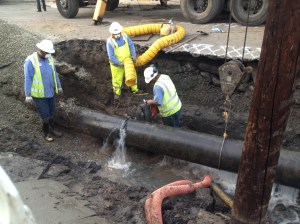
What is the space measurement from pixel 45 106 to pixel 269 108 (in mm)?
4972

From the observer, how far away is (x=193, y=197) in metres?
5.55

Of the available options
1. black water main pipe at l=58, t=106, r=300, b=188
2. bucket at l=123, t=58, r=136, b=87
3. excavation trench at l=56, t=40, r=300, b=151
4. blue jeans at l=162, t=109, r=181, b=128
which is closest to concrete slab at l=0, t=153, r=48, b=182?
black water main pipe at l=58, t=106, r=300, b=188

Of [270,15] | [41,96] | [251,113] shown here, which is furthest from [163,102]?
[270,15]

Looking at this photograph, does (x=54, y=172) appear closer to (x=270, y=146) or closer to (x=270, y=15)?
(x=270, y=146)

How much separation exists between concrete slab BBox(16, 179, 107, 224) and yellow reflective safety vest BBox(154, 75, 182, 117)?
2.37m

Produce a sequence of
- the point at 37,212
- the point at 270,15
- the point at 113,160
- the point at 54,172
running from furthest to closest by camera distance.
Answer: the point at 113,160, the point at 54,172, the point at 37,212, the point at 270,15

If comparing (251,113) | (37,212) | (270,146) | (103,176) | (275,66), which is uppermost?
(275,66)

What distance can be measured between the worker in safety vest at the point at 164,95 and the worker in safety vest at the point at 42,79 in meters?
1.81

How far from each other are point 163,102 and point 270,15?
3991 mm

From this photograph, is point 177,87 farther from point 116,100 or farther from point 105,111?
point 105,111

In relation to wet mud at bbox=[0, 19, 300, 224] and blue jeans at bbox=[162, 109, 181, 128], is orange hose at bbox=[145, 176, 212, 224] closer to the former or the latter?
wet mud at bbox=[0, 19, 300, 224]

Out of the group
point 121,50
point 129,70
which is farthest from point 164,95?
point 121,50

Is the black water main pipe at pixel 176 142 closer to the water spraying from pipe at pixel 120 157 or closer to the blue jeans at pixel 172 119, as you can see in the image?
the water spraying from pipe at pixel 120 157

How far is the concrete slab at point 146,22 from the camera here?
8094mm
